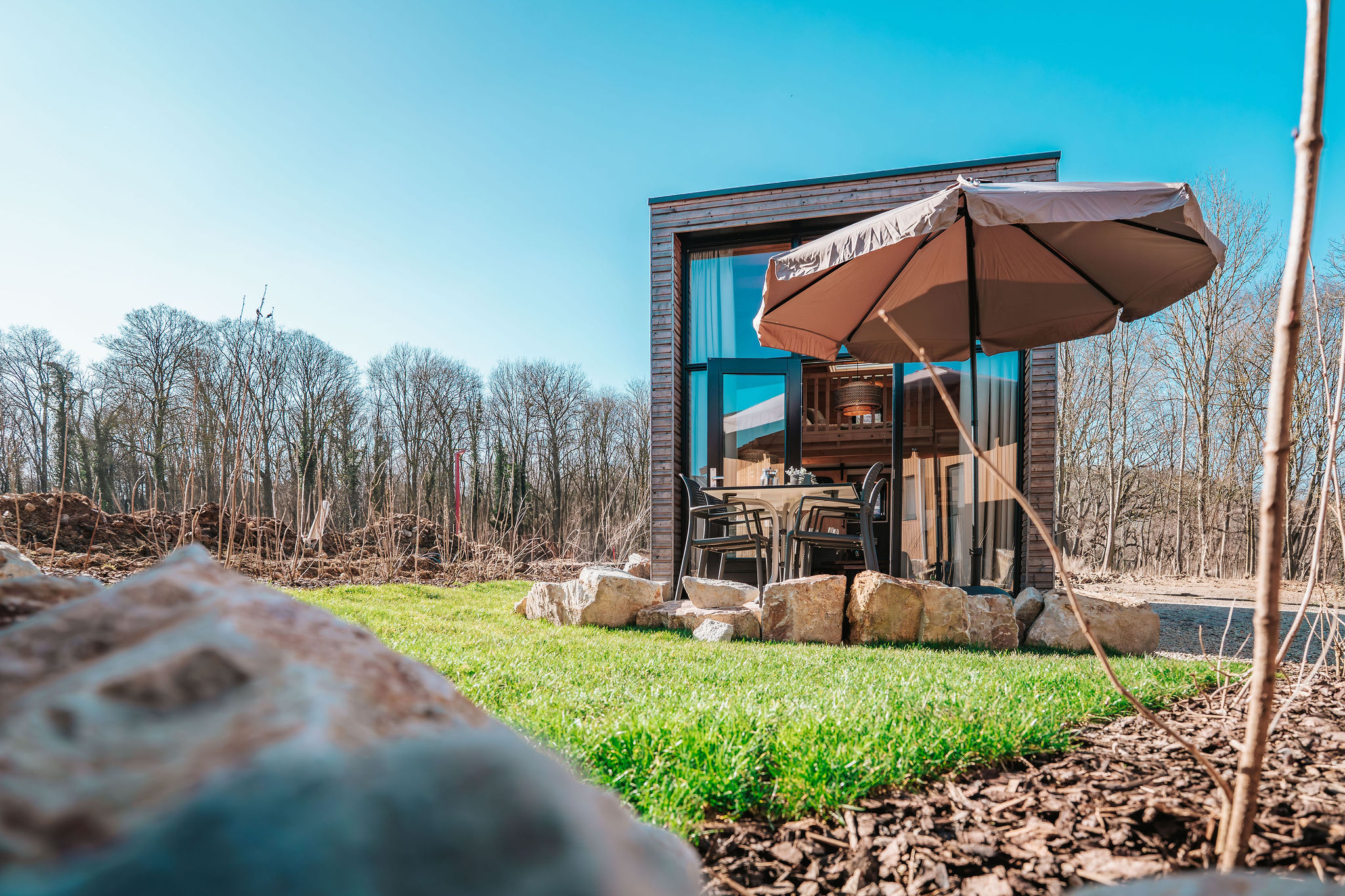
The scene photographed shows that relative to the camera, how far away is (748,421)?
7.44 metres

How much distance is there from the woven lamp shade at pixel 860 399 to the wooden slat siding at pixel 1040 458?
174 centimetres

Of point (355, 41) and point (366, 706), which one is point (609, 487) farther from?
point (366, 706)

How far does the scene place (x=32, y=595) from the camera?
0.67m

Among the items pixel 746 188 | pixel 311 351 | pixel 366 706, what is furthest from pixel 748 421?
pixel 311 351

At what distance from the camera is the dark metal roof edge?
6504 mm

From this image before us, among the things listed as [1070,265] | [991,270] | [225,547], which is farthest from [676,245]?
[225,547]

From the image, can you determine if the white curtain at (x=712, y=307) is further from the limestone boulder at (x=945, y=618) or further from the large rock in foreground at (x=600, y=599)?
the limestone boulder at (x=945, y=618)

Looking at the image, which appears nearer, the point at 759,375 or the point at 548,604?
the point at 548,604

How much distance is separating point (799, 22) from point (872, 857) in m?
7.72

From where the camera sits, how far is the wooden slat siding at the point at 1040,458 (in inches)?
251

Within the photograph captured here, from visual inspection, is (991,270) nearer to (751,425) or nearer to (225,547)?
(751,425)

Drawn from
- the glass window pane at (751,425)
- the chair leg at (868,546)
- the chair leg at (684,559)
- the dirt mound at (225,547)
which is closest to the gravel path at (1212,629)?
the chair leg at (868,546)

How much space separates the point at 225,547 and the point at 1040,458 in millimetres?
9329

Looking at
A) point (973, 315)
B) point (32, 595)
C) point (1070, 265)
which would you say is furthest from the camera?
point (973, 315)
